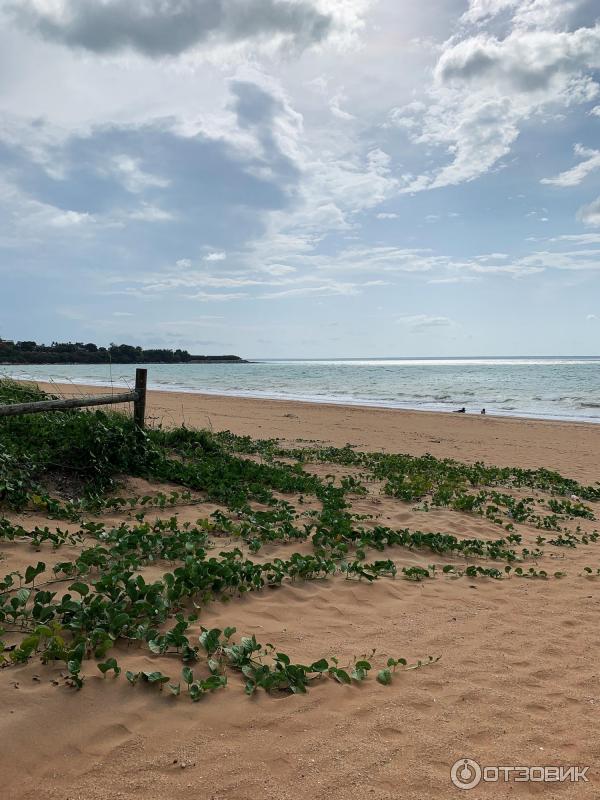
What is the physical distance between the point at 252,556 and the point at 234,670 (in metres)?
2.05

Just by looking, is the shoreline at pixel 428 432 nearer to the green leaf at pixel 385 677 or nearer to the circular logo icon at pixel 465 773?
the green leaf at pixel 385 677

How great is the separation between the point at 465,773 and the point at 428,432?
51.3 feet

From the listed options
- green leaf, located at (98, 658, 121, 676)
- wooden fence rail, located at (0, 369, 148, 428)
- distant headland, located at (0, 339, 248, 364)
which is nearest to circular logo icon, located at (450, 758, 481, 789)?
green leaf, located at (98, 658, 121, 676)

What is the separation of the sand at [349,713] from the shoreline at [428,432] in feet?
25.9

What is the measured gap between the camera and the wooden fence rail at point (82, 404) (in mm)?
6277

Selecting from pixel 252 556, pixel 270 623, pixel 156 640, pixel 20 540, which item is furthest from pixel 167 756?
pixel 20 540

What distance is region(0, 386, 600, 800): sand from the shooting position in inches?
97.1

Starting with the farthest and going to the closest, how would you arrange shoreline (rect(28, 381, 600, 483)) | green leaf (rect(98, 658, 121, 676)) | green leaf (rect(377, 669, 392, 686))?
shoreline (rect(28, 381, 600, 483)) < green leaf (rect(377, 669, 392, 686)) < green leaf (rect(98, 658, 121, 676))

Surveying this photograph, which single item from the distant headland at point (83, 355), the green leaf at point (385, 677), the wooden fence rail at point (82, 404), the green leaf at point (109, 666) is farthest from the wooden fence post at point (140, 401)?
the distant headland at point (83, 355)

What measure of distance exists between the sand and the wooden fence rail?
2.02 meters

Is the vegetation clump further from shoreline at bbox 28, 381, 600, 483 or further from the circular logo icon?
shoreline at bbox 28, 381, 600, 483

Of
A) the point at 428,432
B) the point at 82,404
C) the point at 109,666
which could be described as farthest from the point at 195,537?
the point at 428,432

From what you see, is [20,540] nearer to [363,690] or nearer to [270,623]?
[270,623]

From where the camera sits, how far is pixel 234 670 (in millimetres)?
3287
